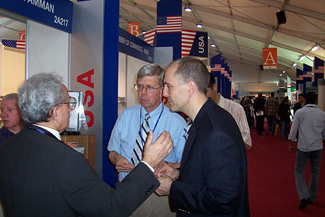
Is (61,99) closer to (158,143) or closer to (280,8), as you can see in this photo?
(158,143)

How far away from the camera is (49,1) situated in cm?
260

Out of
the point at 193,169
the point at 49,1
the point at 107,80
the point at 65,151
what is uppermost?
the point at 49,1

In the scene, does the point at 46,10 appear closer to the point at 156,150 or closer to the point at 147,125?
the point at 147,125

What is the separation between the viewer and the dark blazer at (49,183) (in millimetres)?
1041

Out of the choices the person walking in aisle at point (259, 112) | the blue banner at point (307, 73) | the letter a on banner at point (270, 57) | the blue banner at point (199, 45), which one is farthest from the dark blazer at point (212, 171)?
the blue banner at point (307, 73)

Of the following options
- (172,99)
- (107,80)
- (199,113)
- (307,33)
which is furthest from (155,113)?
(307,33)

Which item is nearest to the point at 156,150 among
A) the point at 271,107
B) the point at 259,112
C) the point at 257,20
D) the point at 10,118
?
the point at 10,118

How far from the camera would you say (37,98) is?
117 cm

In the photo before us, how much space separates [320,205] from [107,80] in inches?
144

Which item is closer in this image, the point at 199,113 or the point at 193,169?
the point at 193,169

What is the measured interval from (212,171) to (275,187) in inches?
168

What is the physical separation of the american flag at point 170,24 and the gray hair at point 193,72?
477cm

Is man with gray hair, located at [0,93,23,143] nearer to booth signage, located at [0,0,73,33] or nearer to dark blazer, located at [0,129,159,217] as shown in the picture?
booth signage, located at [0,0,73,33]

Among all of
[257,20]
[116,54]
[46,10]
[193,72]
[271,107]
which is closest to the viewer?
[193,72]
